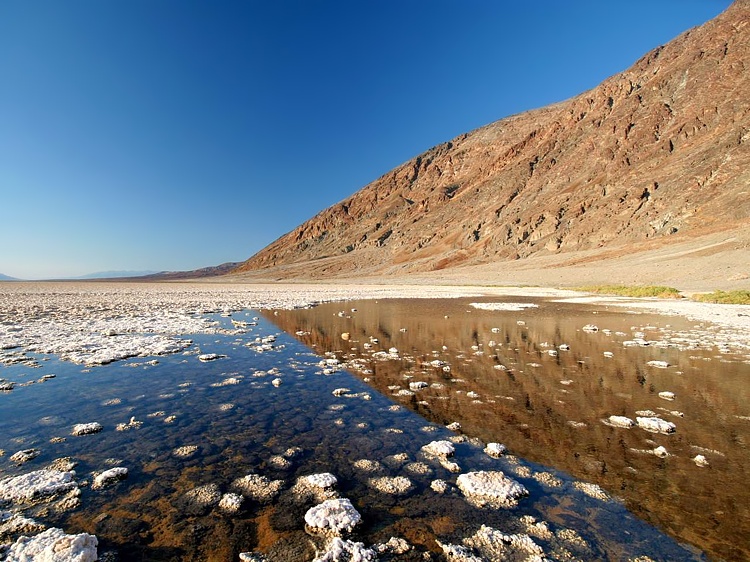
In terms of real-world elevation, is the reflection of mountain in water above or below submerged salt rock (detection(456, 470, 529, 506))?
below

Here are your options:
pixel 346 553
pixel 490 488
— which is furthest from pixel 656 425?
pixel 346 553

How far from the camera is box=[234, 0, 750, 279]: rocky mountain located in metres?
62.0

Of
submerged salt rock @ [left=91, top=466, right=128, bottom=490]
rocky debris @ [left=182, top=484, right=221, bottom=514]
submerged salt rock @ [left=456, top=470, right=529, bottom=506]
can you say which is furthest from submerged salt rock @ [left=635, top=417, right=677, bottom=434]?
submerged salt rock @ [left=91, top=466, right=128, bottom=490]

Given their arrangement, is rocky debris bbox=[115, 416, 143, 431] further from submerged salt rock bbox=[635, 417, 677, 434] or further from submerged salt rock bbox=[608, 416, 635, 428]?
submerged salt rock bbox=[635, 417, 677, 434]

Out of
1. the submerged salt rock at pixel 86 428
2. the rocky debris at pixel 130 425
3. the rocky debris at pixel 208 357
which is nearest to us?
the submerged salt rock at pixel 86 428

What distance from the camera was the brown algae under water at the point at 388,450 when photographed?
2.96m

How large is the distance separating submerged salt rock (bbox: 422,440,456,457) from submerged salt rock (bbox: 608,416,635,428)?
2.45 m

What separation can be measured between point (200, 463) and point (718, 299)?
31419mm

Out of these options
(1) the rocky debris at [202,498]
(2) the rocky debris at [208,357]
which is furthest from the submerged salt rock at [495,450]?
(2) the rocky debris at [208,357]

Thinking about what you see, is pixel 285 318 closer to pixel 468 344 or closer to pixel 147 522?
pixel 468 344

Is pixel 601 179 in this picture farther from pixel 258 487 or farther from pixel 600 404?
pixel 258 487

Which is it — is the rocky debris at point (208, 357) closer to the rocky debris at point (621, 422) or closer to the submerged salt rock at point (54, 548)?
the submerged salt rock at point (54, 548)

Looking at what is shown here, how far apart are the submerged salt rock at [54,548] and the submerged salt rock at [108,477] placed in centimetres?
85

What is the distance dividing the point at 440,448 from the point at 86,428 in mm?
4574
